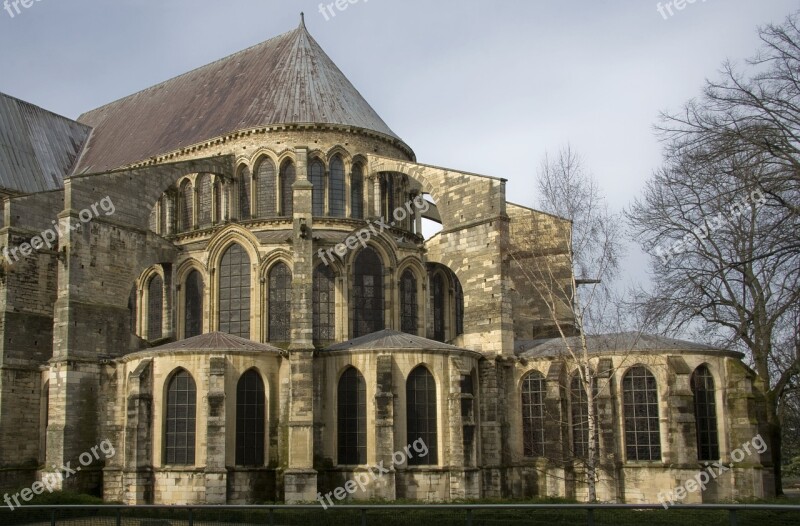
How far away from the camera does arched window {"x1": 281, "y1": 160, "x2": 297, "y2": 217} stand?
107 ft

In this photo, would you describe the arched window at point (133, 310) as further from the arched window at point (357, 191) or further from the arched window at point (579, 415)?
the arched window at point (579, 415)

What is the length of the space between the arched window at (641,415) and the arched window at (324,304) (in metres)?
10.0

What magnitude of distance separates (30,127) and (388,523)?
3575cm

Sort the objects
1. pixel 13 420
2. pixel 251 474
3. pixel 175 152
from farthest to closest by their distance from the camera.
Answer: pixel 175 152 < pixel 13 420 < pixel 251 474

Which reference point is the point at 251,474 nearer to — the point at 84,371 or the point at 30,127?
the point at 84,371

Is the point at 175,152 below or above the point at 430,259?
above

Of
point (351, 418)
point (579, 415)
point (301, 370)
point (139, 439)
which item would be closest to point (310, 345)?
point (301, 370)

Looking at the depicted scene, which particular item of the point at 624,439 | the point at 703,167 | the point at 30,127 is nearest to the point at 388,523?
the point at 703,167

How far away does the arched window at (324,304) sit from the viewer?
3041 cm

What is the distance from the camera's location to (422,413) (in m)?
26.7

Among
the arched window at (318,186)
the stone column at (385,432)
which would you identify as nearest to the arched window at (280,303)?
the arched window at (318,186)

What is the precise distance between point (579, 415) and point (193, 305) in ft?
46.6

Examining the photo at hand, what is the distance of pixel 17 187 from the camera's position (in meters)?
37.7

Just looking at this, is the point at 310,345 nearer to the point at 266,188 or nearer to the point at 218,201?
the point at 266,188
